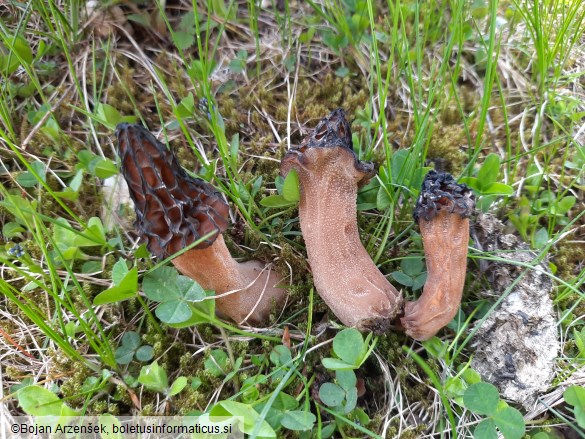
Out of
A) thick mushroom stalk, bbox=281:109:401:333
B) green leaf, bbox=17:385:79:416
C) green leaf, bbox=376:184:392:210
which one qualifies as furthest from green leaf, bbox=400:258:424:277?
green leaf, bbox=17:385:79:416

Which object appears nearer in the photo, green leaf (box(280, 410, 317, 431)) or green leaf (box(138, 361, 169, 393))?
green leaf (box(280, 410, 317, 431))

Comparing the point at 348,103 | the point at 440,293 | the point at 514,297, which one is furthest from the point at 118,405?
the point at 348,103

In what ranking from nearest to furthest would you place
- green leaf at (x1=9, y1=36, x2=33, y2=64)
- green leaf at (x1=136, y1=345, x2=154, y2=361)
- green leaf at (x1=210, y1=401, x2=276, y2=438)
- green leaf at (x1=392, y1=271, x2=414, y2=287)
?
green leaf at (x1=210, y1=401, x2=276, y2=438) < green leaf at (x1=136, y1=345, x2=154, y2=361) < green leaf at (x1=392, y1=271, x2=414, y2=287) < green leaf at (x1=9, y1=36, x2=33, y2=64)

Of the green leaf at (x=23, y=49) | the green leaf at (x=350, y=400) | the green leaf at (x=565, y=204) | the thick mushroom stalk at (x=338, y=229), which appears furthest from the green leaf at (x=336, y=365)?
the green leaf at (x=23, y=49)

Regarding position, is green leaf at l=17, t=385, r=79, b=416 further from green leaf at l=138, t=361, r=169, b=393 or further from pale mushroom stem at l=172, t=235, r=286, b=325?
pale mushroom stem at l=172, t=235, r=286, b=325

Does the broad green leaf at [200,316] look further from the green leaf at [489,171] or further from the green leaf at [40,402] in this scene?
the green leaf at [489,171]

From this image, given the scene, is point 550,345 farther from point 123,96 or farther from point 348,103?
point 123,96

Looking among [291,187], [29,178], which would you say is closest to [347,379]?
[291,187]
